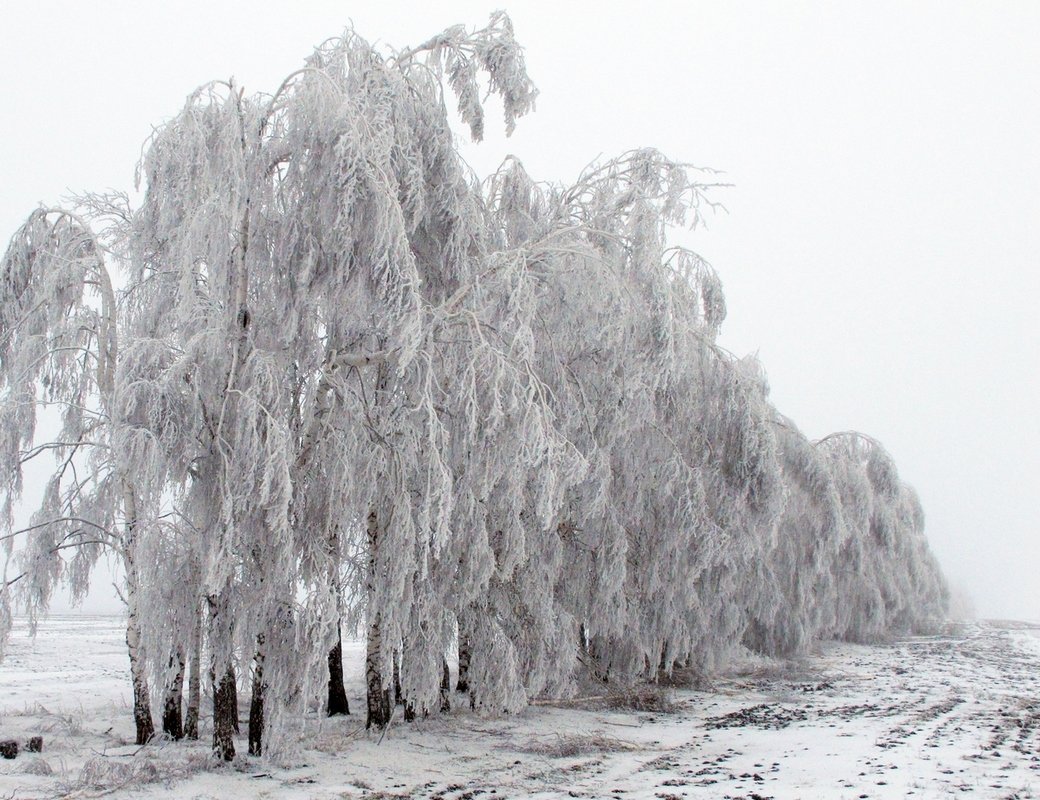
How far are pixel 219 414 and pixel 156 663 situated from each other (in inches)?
80.1

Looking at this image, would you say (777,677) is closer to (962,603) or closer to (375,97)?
(375,97)

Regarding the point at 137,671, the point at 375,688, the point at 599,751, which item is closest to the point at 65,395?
the point at 137,671

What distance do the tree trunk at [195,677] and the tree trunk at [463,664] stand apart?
2.36 m

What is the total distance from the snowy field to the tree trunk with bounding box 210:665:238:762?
13 cm

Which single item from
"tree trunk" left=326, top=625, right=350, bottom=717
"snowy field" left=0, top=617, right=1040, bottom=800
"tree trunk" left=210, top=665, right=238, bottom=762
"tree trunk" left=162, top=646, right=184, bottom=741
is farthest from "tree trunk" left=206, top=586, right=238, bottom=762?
"tree trunk" left=326, top=625, right=350, bottom=717

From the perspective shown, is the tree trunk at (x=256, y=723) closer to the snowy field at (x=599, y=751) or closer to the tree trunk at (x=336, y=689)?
the snowy field at (x=599, y=751)

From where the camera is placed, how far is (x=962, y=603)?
51.7m

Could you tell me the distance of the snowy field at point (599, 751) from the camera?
5.68 meters

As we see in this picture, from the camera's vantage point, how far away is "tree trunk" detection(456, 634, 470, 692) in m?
8.17

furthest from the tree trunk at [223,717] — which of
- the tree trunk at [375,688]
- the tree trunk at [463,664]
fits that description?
the tree trunk at [463,664]

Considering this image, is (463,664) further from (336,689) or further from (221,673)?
(221,673)

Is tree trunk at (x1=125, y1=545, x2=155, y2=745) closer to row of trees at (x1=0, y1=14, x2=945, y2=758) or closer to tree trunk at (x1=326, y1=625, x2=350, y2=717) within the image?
row of trees at (x1=0, y1=14, x2=945, y2=758)

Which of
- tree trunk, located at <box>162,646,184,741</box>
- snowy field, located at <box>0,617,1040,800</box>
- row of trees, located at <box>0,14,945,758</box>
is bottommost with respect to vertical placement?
snowy field, located at <box>0,617,1040,800</box>

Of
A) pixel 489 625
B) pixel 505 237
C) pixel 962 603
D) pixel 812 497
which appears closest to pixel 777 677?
pixel 812 497
